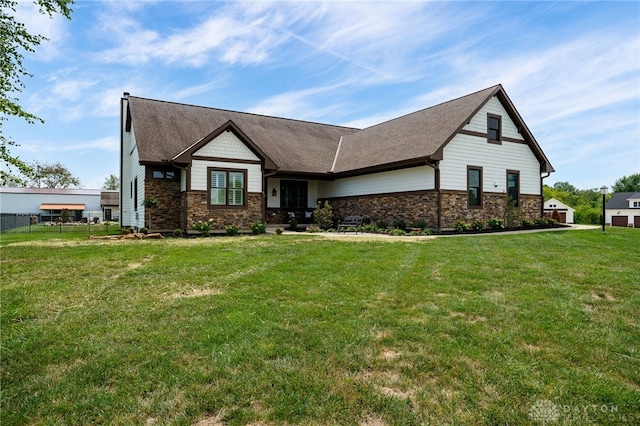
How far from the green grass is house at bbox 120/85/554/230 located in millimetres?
8887

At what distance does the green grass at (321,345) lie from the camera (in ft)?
8.65

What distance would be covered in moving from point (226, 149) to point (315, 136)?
31.3ft

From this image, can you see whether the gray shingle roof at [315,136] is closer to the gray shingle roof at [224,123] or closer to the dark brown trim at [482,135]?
the gray shingle roof at [224,123]

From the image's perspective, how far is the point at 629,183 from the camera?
249 feet

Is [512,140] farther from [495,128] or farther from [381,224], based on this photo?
[381,224]

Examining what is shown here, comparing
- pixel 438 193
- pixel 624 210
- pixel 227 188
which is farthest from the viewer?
pixel 624 210

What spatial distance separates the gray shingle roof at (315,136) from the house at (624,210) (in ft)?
148

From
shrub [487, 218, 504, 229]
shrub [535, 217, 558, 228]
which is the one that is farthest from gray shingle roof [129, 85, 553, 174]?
shrub [487, 218, 504, 229]

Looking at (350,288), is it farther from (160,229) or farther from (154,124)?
(154,124)

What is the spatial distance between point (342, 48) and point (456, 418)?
15719mm

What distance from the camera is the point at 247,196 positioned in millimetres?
16078

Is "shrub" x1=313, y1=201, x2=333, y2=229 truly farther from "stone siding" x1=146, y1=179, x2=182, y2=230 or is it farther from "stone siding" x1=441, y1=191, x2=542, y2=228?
"stone siding" x1=146, y1=179, x2=182, y2=230

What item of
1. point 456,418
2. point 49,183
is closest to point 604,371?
point 456,418

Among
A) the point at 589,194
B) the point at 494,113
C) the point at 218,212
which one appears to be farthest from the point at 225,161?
the point at 589,194
